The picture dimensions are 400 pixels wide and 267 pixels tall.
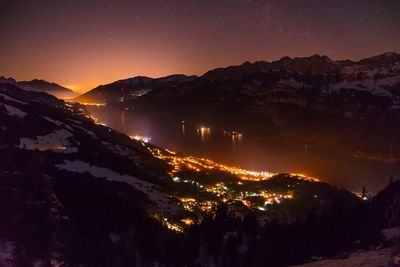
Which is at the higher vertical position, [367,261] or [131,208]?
[367,261]

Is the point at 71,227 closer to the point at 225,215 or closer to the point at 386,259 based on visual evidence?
the point at 225,215

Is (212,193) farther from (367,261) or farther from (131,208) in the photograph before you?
(367,261)

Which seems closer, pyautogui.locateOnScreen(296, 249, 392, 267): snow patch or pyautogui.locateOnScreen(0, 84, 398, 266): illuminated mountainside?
pyautogui.locateOnScreen(296, 249, 392, 267): snow patch

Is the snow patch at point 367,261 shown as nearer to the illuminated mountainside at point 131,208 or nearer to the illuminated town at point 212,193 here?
the illuminated mountainside at point 131,208

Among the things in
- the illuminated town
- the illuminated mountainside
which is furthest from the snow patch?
the illuminated town

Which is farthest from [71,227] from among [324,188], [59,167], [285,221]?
[324,188]

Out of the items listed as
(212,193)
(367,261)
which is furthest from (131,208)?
(367,261)

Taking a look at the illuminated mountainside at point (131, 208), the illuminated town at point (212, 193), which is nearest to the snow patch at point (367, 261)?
the illuminated mountainside at point (131, 208)

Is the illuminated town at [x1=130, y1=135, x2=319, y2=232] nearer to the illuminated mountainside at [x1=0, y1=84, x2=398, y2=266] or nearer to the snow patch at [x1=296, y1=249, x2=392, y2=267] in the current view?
the illuminated mountainside at [x1=0, y1=84, x2=398, y2=266]
